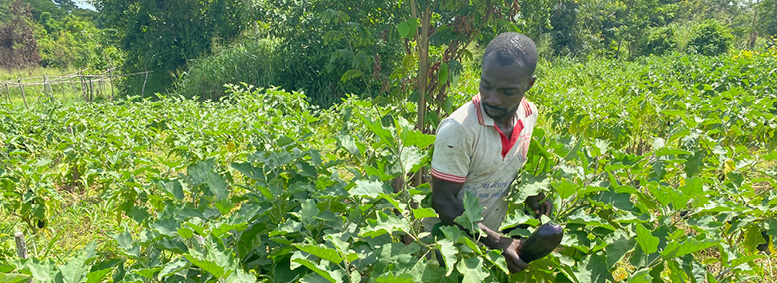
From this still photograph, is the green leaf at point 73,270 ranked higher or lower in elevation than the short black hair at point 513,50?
lower

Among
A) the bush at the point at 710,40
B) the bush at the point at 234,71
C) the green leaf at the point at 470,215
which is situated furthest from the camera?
the bush at the point at 710,40

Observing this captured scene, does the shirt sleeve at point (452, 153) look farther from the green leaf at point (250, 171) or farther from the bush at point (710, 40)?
the bush at point (710, 40)

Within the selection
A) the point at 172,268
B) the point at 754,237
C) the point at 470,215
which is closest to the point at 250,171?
the point at 172,268

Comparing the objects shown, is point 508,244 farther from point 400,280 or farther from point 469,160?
point 400,280

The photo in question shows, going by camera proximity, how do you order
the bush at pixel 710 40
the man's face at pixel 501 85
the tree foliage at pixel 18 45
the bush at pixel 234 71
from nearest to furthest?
the man's face at pixel 501 85
the bush at pixel 234 71
the bush at pixel 710 40
the tree foliage at pixel 18 45

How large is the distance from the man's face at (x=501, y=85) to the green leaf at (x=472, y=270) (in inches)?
19.8

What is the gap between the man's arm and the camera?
1.57 meters

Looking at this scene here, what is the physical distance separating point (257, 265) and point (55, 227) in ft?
9.29

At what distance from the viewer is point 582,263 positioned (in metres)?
1.50

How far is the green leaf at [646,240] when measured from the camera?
1.27m

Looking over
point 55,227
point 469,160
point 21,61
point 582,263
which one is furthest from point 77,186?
point 21,61

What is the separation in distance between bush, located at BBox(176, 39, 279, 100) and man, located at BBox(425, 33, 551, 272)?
9397 mm

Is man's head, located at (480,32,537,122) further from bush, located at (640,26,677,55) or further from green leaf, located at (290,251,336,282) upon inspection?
bush, located at (640,26,677,55)

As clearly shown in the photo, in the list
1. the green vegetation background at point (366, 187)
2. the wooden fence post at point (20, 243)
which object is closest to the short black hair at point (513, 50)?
the green vegetation background at point (366, 187)
